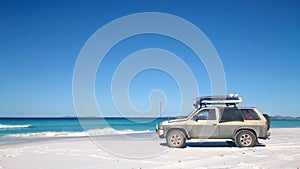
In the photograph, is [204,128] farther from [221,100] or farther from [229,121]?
[221,100]

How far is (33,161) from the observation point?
25.8ft

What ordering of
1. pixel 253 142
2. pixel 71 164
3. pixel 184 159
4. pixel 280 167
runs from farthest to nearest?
pixel 253 142 → pixel 184 159 → pixel 71 164 → pixel 280 167

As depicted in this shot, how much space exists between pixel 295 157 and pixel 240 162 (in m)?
2.05

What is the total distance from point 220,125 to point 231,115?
0.64 metres

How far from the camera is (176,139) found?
1073 centimetres

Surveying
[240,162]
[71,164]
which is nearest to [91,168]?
[71,164]

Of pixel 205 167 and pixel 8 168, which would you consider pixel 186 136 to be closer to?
pixel 205 167

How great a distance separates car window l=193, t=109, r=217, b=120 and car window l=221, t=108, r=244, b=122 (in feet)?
1.21

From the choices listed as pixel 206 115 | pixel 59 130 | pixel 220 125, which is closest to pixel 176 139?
pixel 206 115

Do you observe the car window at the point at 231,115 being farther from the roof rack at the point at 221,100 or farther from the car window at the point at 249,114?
the roof rack at the point at 221,100

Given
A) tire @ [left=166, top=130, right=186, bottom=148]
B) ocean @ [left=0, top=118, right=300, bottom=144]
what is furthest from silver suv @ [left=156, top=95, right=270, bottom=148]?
ocean @ [left=0, top=118, right=300, bottom=144]

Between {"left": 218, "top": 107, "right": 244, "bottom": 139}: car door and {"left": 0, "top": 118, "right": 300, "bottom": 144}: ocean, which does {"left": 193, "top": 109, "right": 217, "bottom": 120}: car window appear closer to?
{"left": 218, "top": 107, "right": 244, "bottom": 139}: car door

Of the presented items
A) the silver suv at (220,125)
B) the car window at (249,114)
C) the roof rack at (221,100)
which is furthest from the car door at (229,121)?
the roof rack at (221,100)

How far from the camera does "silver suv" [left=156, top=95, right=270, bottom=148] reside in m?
10.7
